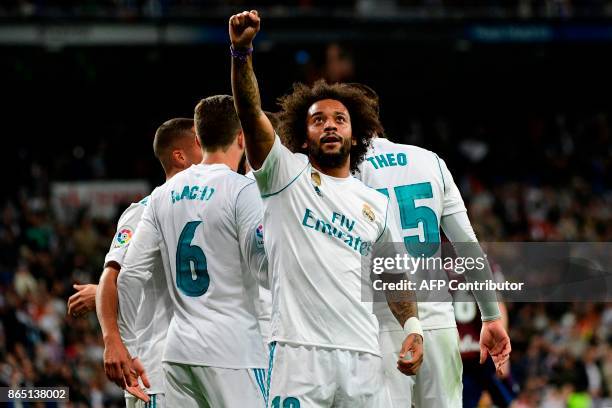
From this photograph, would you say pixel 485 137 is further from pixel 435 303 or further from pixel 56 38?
pixel 435 303

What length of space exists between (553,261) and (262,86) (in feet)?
30.7

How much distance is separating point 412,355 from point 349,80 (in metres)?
17.9

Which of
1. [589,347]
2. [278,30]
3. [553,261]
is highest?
[278,30]

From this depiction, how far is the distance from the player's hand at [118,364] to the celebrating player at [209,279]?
256 millimetres

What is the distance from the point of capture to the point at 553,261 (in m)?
16.3

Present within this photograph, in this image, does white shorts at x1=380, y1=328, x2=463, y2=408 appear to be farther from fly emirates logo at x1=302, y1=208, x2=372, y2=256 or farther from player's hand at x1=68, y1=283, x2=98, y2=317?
player's hand at x1=68, y1=283, x2=98, y2=317

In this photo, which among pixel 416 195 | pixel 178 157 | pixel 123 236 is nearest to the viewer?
pixel 123 236

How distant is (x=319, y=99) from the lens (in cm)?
580

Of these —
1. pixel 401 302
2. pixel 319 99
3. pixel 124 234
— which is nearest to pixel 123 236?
pixel 124 234

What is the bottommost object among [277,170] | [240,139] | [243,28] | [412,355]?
[412,355]

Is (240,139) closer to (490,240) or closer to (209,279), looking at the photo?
(209,279)

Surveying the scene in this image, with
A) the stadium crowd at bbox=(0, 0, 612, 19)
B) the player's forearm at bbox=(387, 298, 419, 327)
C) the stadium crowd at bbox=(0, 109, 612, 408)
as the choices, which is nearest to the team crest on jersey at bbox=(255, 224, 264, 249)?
the player's forearm at bbox=(387, 298, 419, 327)

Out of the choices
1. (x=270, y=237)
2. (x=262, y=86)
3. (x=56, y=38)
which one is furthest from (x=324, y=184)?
(x=262, y=86)

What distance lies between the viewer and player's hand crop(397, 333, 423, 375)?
5367 mm
